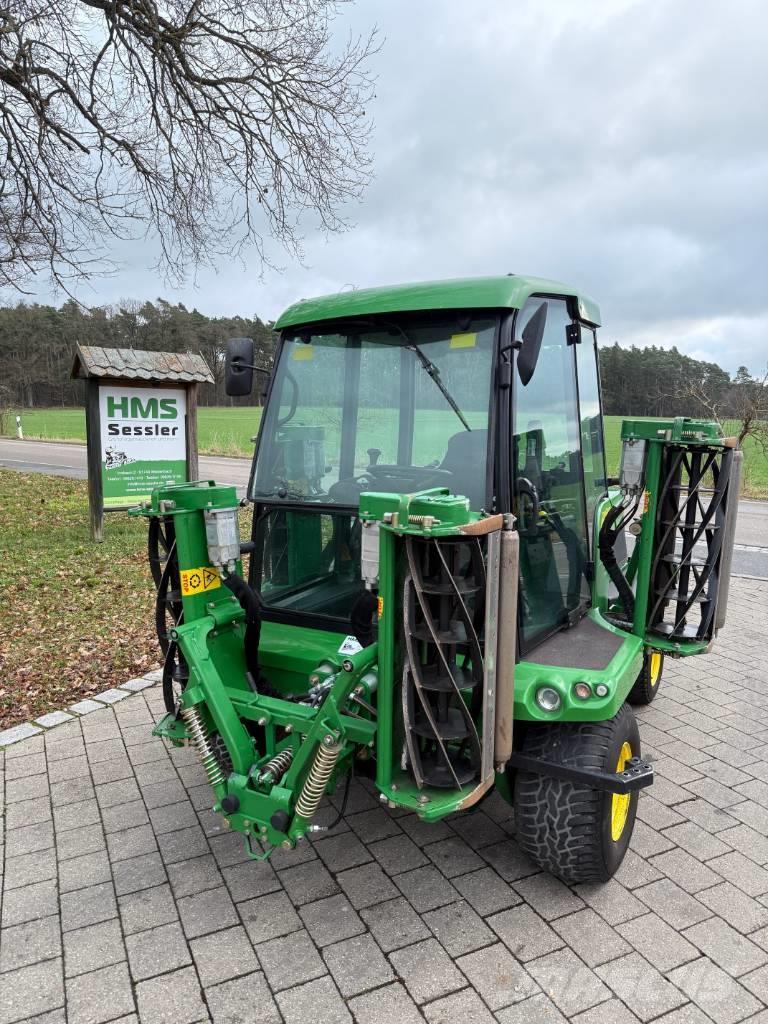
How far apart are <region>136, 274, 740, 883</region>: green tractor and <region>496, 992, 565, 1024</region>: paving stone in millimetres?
541

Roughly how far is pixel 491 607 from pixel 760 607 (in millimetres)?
6063

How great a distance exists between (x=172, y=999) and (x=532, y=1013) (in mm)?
1181

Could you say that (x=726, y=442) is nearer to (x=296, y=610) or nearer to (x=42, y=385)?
(x=296, y=610)

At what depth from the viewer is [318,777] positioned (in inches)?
98.0

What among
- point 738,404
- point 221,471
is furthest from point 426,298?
point 221,471

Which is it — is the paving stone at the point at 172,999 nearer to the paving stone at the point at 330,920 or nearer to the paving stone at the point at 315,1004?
the paving stone at the point at 315,1004

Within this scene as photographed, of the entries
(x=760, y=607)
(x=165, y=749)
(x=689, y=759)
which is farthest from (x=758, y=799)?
(x=760, y=607)

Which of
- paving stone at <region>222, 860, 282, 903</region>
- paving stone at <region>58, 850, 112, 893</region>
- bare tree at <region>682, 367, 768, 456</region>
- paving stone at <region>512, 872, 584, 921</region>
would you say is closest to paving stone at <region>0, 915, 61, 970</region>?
paving stone at <region>58, 850, 112, 893</region>

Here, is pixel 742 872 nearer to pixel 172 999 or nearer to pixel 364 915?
pixel 364 915

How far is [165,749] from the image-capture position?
161 inches

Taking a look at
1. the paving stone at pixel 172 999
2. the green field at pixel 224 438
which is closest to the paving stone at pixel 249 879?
the paving stone at pixel 172 999

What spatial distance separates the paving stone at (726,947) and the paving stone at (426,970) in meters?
0.91

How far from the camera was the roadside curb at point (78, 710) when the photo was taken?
425cm

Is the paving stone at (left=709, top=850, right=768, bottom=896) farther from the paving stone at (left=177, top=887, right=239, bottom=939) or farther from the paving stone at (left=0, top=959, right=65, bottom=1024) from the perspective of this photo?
the paving stone at (left=0, top=959, right=65, bottom=1024)
